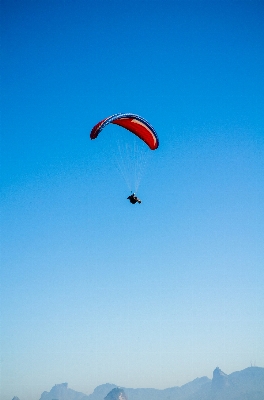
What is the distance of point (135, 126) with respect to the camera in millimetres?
27625

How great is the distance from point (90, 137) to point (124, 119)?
3857mm

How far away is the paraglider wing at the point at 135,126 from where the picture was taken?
2411cm

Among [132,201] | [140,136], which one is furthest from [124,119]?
[132,201]

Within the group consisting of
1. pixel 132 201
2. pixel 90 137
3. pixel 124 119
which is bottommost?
pixel 132 201

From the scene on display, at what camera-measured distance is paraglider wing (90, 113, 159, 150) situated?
24.1m

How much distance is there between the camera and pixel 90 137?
2430 centimetres

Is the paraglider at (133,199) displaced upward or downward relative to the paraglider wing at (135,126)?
downward

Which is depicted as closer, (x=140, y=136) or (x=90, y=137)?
(x=90, y=137)

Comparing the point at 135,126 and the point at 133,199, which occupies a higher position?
the point at 135,126

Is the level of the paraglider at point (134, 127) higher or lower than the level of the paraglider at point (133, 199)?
higher

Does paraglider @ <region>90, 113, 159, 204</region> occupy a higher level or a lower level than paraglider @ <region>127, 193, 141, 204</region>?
higher

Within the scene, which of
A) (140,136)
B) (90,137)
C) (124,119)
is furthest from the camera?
(140,136)

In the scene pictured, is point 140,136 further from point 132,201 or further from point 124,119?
point 132,201

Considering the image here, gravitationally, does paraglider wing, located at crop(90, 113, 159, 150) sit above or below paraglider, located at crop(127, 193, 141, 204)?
above
